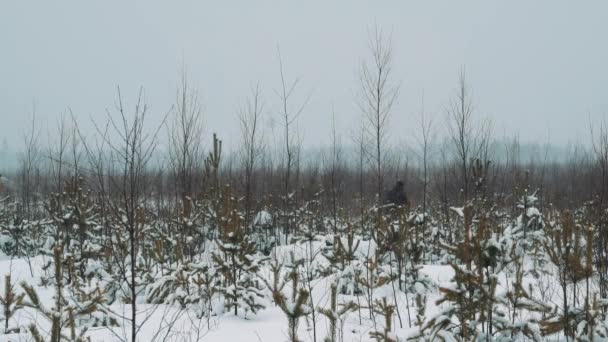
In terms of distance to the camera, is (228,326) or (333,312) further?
(228,326)

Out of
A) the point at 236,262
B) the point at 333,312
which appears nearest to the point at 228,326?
the point at 236,262

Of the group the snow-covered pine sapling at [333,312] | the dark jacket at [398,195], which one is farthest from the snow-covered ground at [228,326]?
the dark jacket at [398,195]

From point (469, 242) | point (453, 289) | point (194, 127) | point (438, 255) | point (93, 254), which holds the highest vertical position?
point (194, 127)

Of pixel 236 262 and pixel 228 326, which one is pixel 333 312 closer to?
pixel 228 326

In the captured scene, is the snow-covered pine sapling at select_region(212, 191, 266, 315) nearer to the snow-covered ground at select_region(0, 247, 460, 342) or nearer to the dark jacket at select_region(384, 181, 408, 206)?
the snow-covered ground at select_region(0, 247, 460, 342)

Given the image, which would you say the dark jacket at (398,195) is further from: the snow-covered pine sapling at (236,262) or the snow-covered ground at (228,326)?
the snow-covered pine sapling at (236,262)

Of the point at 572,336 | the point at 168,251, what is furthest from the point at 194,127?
the point at 572,336

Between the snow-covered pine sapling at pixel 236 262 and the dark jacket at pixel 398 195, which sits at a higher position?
the dark jacket at pixel 398 195

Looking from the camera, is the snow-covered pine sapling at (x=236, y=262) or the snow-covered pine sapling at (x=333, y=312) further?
the snow-covered pine sapling at (x=236, y=262)

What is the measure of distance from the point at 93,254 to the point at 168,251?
1703 mm

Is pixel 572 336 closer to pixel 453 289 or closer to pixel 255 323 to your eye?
pixel 453 289

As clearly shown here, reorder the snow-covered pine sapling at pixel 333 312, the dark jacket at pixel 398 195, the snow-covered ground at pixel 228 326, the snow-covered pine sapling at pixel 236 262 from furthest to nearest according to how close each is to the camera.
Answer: the dark jacket at pixel 398 195 < the snow-covered pine sapling at pixel 236 262 < the snow-covered ground at pixel 228 326 < the snow-covered pine sapling at pixel 333 312

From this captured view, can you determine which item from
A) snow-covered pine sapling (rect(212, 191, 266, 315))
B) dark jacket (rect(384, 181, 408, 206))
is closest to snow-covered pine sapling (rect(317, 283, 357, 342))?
snow-covered pine sapling (rect(212, 191, 266, 315))

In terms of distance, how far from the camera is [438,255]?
14.1 metres
